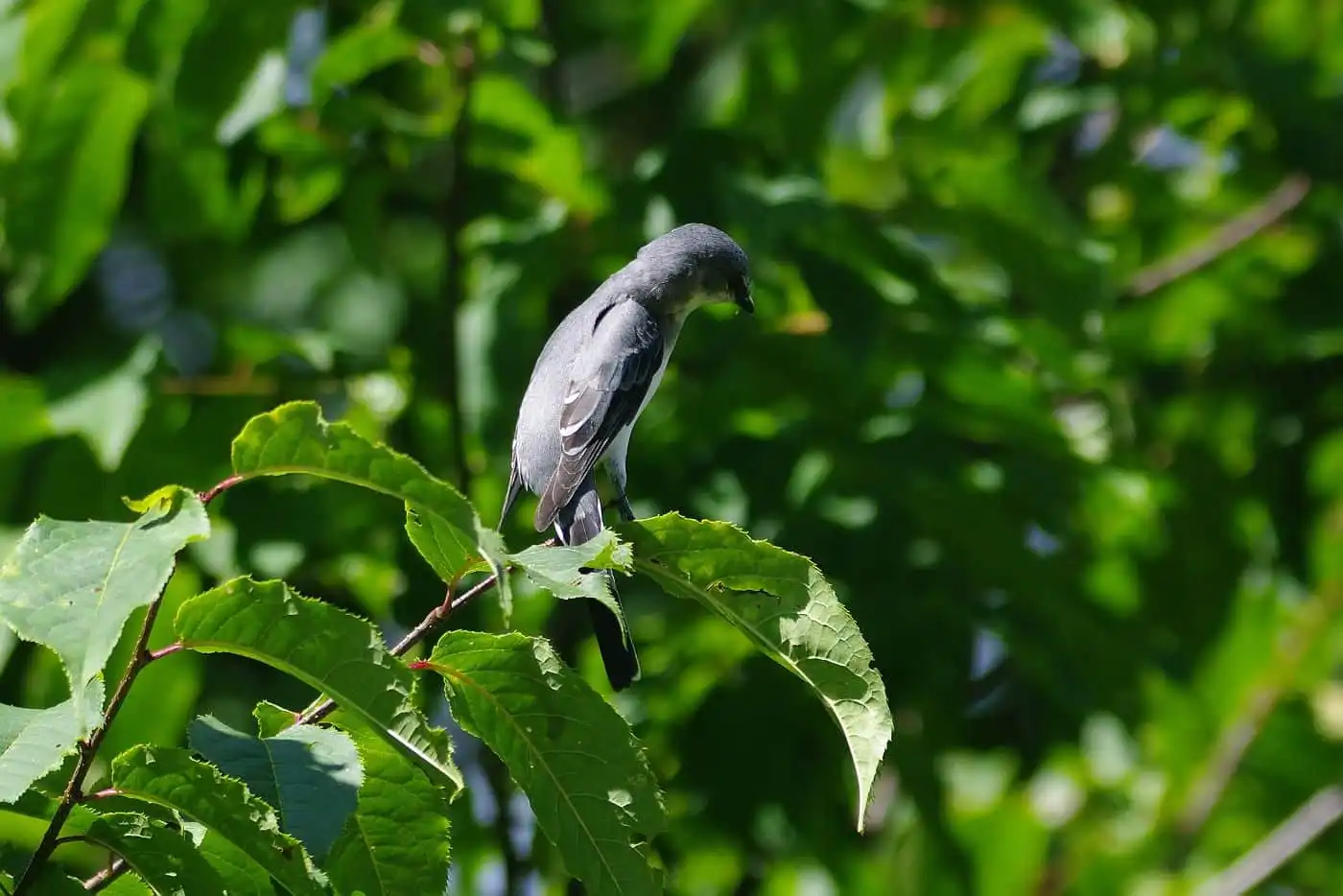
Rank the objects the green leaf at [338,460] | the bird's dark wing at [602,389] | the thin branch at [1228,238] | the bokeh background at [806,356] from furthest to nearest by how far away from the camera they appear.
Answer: the thin branch at [1228,238]
the bokeh background at [806,356]
the bird's dark wing at [602,389]
the green leaf at [338,460]

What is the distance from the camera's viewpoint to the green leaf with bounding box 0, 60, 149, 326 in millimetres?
3580

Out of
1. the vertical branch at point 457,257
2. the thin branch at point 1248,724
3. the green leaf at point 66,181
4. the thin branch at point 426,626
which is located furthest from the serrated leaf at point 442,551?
the thin branch at point 1248,724

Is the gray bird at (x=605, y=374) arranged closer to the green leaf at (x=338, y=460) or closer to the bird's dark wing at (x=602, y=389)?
the bird's dark wing at (x=602, y=389)

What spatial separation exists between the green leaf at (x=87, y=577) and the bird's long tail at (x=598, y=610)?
848 mm

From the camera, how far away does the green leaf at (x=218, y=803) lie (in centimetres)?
159

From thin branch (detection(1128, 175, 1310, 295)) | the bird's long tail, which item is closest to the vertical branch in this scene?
the bird's long tail

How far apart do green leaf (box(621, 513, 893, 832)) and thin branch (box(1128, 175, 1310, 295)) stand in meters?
3.20

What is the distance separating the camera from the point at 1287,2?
5.10 meters

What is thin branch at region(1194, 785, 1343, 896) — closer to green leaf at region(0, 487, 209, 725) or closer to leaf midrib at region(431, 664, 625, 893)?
leaf midrib at region(431, 664, 625, 893)

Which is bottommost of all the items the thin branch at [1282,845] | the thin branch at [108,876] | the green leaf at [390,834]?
the thin branch at [1282,845]

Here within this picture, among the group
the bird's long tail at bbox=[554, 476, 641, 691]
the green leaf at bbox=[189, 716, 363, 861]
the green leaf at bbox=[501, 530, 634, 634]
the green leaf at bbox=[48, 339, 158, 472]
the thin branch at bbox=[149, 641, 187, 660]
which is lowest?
the green leaf at bbox=[48, 339, 158, 472]

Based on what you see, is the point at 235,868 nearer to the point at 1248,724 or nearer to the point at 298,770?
the point at 298,770

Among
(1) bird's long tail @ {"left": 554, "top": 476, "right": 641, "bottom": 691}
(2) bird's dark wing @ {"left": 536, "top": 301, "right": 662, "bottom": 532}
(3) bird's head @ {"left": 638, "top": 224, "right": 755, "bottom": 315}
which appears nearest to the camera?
(1) bird's long tail @ {"left": 554, "top": 476, "right": 641, "bottom": 691}

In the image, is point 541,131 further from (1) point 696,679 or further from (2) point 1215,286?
(2) point 1215,286
